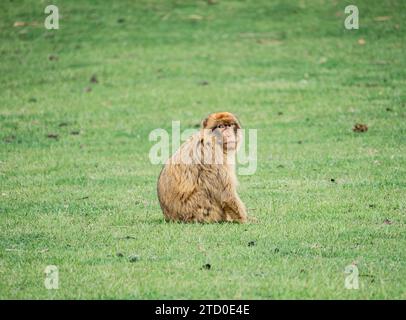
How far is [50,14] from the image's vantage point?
2756 centimetres

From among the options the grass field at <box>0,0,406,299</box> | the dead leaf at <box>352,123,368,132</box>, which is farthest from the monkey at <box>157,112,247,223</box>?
the dead leaf at <box>352,123,368,132</box>

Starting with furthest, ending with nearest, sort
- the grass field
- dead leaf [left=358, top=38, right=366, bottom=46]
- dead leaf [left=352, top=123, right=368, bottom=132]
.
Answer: dead leaf [left=358, top=38, right=366, bottom=46] → dead leaf [left=352, top=123, right=368, bottom=132] → the grass field

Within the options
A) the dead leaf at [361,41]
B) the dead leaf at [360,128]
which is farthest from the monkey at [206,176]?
the dead leaf at [361,41]

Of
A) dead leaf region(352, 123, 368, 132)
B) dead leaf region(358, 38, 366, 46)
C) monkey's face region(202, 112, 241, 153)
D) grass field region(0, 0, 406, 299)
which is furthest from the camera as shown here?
dead leaf region(358, 38, 366, 46)

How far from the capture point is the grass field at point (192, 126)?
865cm

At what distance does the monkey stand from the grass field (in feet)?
0.96

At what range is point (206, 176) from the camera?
10531 millimetres

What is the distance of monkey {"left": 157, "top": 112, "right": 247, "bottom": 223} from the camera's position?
10492 millimetres

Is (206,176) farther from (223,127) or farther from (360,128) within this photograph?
(360,128)

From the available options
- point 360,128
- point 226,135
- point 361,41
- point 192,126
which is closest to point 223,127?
point 226,135

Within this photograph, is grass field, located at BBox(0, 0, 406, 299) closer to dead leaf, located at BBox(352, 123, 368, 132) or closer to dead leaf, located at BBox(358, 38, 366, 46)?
dead leaf, located at BBox(358, 38, 366, 46)

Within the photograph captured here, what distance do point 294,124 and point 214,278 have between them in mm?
10386

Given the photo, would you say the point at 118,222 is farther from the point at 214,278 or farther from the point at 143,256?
the point at 214,278
